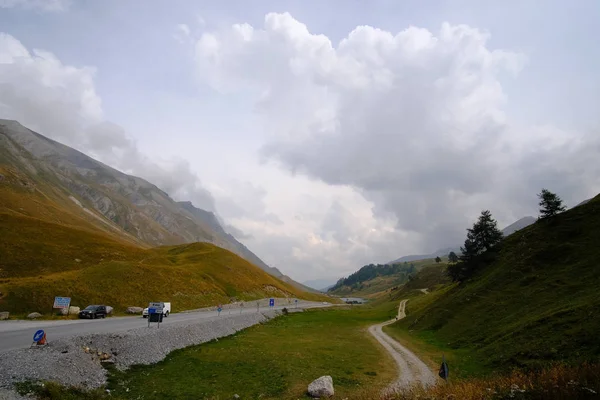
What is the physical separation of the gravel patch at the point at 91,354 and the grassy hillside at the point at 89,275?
34966 millimetres

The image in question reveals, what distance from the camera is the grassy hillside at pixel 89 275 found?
61159 mm

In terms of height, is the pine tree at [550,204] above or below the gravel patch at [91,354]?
above

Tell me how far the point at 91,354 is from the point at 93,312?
112 ft

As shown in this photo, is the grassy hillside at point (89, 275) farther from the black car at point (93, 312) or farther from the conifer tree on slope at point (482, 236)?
the conifer tree on slope at point (482, 236)

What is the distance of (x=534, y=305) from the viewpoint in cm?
3556

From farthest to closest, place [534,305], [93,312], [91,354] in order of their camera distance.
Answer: [93,312] < [534,305] < [91,354]

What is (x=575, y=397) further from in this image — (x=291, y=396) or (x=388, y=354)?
(x=388, y=354)

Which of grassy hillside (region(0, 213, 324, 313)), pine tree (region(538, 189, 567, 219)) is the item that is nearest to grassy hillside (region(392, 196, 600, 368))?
pine tree (region(538, 189, 567, 219))

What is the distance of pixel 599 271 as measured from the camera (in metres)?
35.2

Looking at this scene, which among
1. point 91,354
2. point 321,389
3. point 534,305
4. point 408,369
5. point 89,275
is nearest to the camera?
point 321,389

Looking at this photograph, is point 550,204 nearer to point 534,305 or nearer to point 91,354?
point 534,305

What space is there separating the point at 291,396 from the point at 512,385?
514 inches

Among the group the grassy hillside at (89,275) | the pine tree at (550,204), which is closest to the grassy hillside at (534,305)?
the pine tree at (550,204)

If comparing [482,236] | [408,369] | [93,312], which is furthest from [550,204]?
[93,312]
